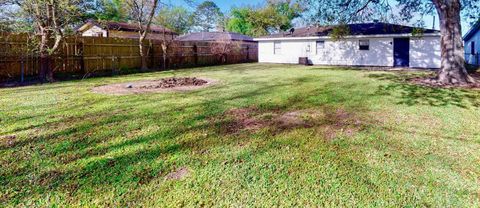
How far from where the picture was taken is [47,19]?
1017 centimetres

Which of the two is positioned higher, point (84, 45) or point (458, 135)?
point (84, 45)

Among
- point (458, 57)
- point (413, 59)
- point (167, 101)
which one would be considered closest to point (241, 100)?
point (167, 101)

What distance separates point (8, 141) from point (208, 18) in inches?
1961

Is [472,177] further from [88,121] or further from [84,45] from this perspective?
[84,45]

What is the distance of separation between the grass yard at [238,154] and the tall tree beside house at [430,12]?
14.8 ft

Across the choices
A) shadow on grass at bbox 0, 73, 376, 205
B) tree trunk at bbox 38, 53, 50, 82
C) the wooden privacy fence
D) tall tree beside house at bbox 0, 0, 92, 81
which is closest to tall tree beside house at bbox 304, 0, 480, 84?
shadow on grass at bbox 0, 73, 376, 205

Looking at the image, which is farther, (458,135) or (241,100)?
(241,100)

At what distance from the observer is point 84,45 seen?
1269cm

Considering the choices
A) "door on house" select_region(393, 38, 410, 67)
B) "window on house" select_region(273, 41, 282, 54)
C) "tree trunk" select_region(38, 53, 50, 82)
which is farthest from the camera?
"window on house" select_region(273, 41, 282, 54)

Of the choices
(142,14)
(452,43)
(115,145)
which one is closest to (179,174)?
(115,145)

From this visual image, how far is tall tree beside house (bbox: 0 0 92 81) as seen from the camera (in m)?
9.73

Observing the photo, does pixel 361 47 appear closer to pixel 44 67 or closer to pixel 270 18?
pixel 44 67

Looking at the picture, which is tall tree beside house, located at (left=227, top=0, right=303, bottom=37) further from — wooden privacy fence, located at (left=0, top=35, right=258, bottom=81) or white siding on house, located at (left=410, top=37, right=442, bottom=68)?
white siding on house, located at (left=410, top=37, right=442, bottom=68)

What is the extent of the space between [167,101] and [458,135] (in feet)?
16.9
